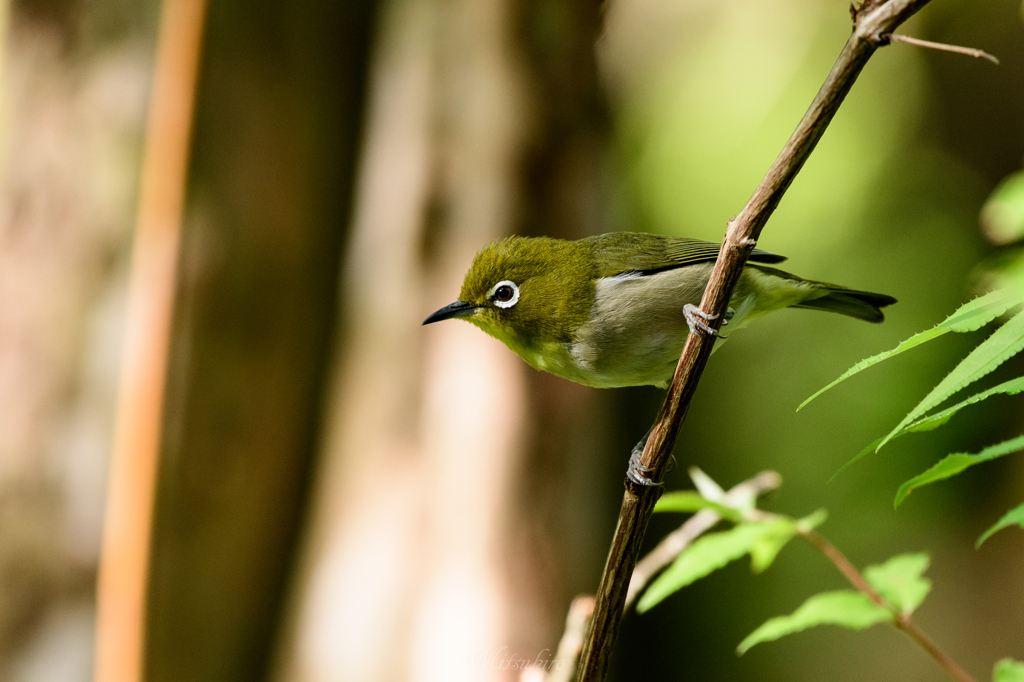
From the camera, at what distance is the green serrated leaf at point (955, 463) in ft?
3.15

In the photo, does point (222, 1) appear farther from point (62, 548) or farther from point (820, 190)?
point (820, 190)

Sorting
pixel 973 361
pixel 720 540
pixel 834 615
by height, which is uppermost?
pixel 973 361

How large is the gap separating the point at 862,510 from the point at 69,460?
5.22m

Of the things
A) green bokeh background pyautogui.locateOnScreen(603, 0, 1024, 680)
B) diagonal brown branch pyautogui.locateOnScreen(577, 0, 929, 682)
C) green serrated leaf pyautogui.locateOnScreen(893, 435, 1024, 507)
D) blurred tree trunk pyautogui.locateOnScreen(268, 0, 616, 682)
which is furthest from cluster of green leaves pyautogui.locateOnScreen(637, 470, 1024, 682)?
green bokeh background pyautogui.locateOnScreen(603, 0, 1024, 680)

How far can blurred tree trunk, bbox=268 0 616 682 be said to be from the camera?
4074 millimetres

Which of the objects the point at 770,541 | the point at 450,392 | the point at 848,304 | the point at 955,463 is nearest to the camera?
the point at 955,463

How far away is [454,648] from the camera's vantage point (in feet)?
12.6

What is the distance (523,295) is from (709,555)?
2.86 ft

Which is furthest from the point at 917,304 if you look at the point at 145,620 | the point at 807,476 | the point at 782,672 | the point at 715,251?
the point at 145,620

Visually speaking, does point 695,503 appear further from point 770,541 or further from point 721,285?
point 721,285

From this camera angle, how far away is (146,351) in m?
3.73

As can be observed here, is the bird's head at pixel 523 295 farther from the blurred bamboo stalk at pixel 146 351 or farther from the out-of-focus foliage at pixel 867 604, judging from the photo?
the blurred bamboo stalk at pixel 146 351

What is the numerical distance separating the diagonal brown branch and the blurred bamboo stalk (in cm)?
322

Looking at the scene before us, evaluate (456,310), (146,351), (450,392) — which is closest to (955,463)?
(456,310)
